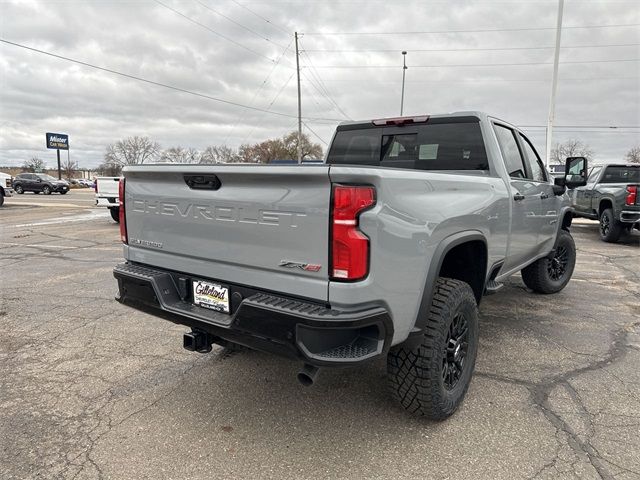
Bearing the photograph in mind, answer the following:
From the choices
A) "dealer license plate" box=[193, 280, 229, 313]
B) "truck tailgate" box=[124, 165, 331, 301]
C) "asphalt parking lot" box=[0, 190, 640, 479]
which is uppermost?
"truck tailgate" box=[124, 165, 331, 301]

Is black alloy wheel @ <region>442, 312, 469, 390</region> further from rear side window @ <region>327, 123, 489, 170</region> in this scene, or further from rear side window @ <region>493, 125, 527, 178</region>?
rear side window @ <region>493, 125, 527, 178</region>

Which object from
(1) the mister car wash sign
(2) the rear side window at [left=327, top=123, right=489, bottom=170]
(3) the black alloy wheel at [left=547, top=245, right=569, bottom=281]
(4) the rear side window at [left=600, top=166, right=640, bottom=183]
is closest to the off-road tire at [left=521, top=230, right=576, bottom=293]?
(3) the black alloy wheel at [left=547, top=245, right=569, bottom=281]

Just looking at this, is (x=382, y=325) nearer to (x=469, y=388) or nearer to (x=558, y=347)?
(x=469, y=388)

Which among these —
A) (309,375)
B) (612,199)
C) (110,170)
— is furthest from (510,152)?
(110,170)

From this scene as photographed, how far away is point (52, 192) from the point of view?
36.8 m

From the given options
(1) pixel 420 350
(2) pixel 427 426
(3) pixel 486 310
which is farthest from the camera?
(3) pixel 486 310

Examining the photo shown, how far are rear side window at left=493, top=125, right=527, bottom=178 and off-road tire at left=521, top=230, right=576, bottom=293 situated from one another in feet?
5.53

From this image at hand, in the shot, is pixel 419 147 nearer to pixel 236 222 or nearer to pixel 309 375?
pixel 236 222

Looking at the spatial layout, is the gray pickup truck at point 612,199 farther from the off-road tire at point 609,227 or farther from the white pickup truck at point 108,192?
the white pickup truck at point 108,192

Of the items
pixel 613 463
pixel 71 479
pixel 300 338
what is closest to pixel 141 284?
pixel 71 479

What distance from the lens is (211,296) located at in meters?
2.64

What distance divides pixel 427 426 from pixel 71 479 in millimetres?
2000

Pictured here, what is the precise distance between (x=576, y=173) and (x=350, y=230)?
13.6 ft

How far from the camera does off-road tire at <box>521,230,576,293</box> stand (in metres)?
5.61
